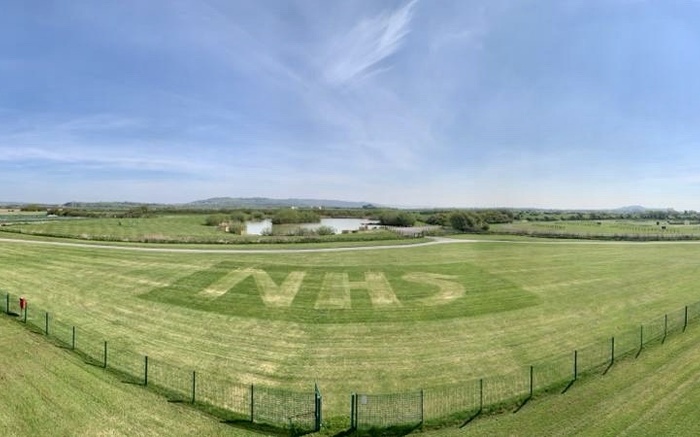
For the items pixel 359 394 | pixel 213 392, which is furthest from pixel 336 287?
pixel 213 392

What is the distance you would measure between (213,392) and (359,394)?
16.3 feet

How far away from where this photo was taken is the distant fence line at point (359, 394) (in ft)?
36.8

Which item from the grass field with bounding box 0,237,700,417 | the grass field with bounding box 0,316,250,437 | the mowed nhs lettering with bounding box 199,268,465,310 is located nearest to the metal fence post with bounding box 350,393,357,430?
the grass field with bounding box 0,237,700,417

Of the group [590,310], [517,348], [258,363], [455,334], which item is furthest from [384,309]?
[590,310]

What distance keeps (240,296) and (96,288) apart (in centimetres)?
1030

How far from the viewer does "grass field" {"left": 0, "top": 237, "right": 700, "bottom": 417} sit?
15539mm

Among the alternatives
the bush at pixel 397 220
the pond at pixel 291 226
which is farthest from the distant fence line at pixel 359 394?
the bush at pixel 397 220

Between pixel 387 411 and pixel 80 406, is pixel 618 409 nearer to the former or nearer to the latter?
pixel 387 411

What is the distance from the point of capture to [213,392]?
503 inches

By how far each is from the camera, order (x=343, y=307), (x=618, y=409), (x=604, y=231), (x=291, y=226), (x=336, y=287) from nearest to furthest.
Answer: (x=618, y=409) → (x=343, y=307) → (x=336, y=287) → (x=604, y=231) → (x=291, y=226)

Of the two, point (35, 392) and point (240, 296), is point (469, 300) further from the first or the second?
point (35, 392)

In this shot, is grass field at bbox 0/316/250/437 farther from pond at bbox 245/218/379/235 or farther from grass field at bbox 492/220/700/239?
grass field at bbox 492/220/700/239

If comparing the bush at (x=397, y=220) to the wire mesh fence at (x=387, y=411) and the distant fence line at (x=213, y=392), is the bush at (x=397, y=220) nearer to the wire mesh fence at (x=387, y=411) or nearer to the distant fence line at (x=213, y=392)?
the distant fence line at (x=213, y=392)

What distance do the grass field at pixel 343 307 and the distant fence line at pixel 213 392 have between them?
0.78 metres
